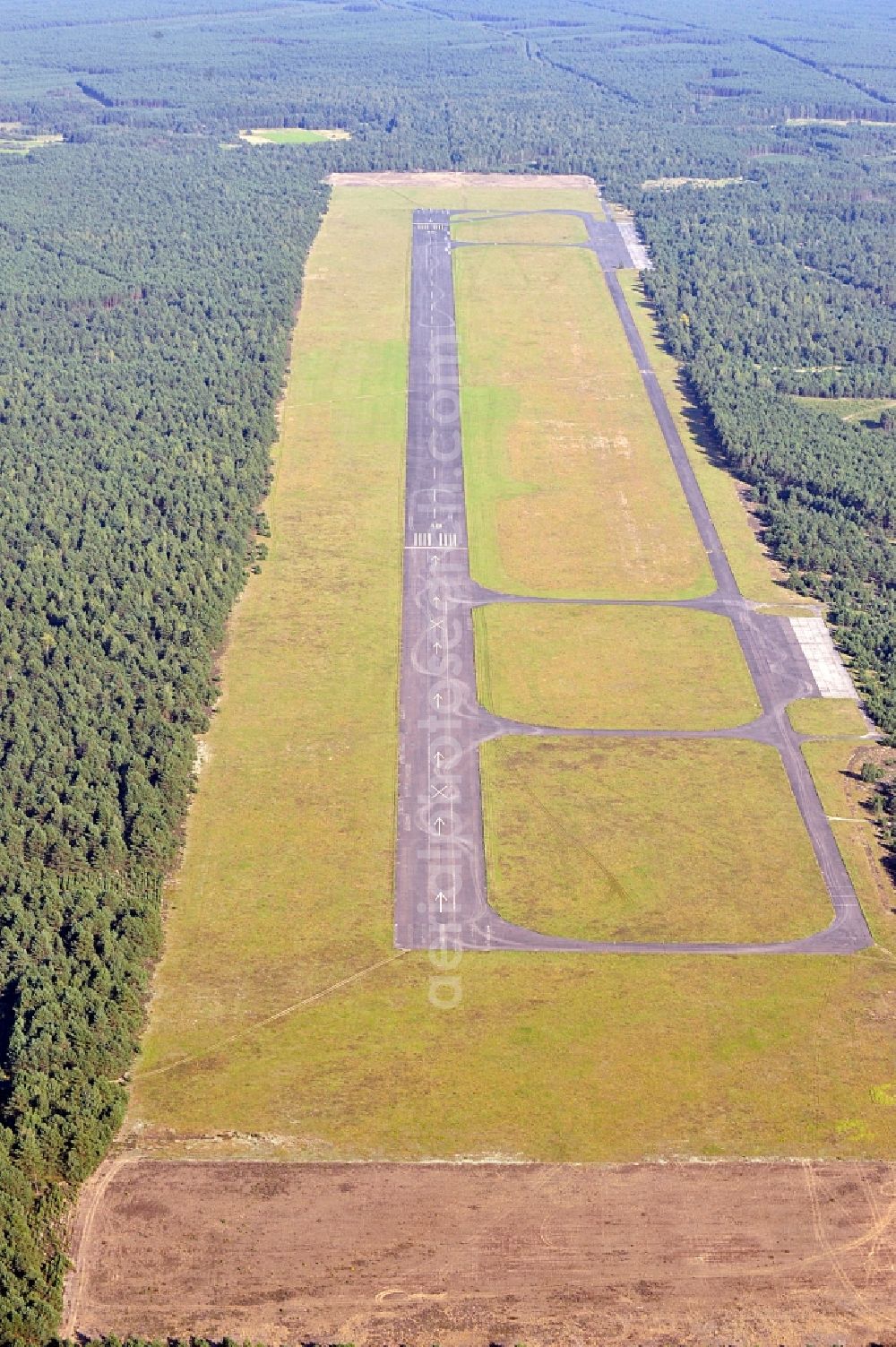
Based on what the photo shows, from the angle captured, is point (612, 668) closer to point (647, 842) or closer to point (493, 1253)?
point (647, 842)

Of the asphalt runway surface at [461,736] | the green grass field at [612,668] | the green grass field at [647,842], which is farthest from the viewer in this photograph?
the green grass field at [612,668]

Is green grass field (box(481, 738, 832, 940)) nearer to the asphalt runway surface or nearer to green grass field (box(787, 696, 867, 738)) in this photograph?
the asphalt runway surface

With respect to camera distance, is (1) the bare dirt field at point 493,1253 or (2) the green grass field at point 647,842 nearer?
(1) the bare dirt field at point 493,1253

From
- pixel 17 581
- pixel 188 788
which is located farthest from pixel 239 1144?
pixel 17 581

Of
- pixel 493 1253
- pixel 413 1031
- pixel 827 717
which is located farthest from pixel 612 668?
pixel 493 1253

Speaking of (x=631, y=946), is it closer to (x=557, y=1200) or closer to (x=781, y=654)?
(x=557, y=1200)

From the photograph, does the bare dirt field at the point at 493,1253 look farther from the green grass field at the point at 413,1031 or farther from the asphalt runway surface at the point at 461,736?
the asphalt runway surface at the point at 461,736

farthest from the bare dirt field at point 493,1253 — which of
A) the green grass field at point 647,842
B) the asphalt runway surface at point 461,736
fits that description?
the green grass field at point 647,842
